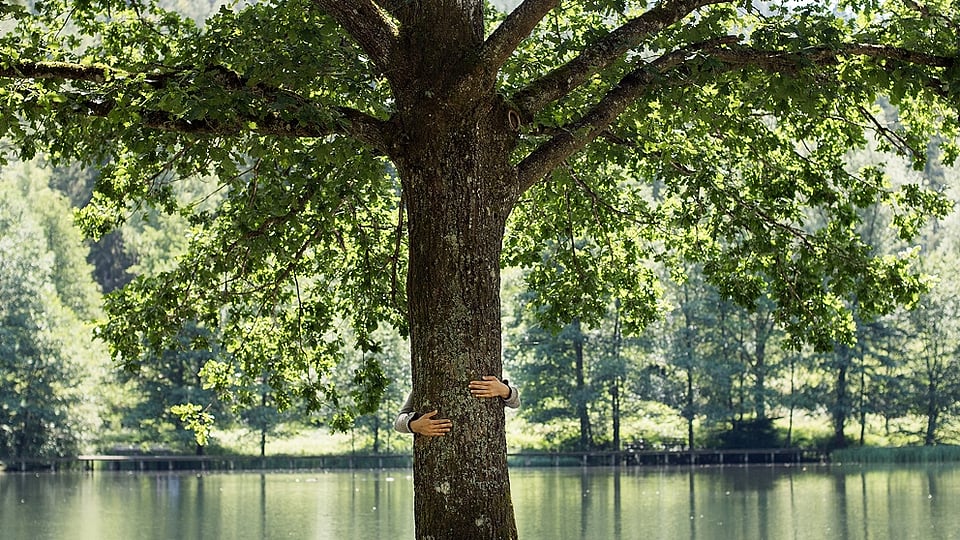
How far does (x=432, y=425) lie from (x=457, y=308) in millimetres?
636

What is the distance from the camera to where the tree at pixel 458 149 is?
6824 mm

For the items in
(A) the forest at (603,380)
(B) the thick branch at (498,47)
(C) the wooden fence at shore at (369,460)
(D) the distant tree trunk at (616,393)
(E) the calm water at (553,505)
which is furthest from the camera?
(D) the distant tree trunk at (616,393)

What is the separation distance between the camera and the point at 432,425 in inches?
264

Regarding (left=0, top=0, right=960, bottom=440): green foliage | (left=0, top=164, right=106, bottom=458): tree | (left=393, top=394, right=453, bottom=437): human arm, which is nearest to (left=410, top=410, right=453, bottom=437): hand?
(left=393, top=394, right=453, bottom=437): human arm

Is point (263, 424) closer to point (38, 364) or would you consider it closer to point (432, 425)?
point (38, 364)

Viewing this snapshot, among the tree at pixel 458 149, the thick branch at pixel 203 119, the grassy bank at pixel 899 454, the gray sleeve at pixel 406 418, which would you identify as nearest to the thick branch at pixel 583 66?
the tree at pixel 458 149

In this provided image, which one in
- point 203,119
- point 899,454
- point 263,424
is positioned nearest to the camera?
point 203,119

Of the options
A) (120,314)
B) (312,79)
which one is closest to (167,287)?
(120,314)

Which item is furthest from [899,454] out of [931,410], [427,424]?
[427,424]

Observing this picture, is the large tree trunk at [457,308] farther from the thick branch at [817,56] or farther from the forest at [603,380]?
the forest at [603,380]

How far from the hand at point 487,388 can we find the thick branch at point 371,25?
188 centimetres

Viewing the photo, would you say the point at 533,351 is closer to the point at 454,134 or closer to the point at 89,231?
the point at 89,231

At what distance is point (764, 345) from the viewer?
43562mm

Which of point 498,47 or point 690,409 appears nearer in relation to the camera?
point 498,47
